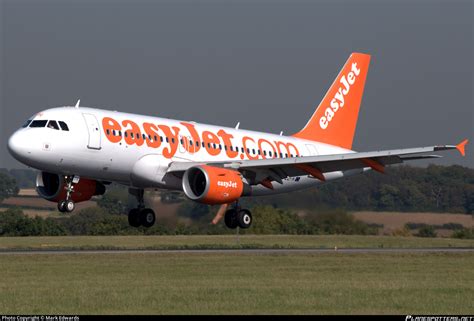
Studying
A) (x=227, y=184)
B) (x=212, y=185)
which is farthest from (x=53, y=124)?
(x=227, y=184)

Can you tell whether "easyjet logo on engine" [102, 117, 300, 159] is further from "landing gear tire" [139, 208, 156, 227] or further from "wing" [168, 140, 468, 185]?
"landing gear tire" [139, 208, 156, 227]

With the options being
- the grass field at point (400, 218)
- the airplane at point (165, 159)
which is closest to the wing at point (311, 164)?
Answer: the airplane at point (165, 159)

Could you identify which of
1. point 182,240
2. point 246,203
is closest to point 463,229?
point 246,203

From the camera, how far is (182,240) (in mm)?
55344

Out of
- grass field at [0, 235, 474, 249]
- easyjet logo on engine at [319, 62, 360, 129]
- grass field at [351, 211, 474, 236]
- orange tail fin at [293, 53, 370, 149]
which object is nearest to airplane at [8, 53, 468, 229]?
orange tail fin at [293, 53, 370, 149]

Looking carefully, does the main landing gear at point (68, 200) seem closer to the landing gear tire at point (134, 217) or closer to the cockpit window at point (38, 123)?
the cockpit window at point (38, 123)

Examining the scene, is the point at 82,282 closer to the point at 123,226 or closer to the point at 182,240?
the point at 182,240

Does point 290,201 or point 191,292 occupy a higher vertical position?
point 290,201

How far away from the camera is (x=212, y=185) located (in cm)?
4097

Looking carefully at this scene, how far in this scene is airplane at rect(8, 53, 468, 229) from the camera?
128ft

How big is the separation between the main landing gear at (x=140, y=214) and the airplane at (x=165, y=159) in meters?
0.04

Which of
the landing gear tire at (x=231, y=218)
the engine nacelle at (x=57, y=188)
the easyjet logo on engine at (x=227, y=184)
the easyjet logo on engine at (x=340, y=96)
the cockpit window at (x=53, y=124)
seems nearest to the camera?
the cockpit window at (x=53, y=124)

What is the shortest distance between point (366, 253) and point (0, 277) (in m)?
16.6

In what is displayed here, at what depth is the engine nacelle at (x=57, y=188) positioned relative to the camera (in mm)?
44000
